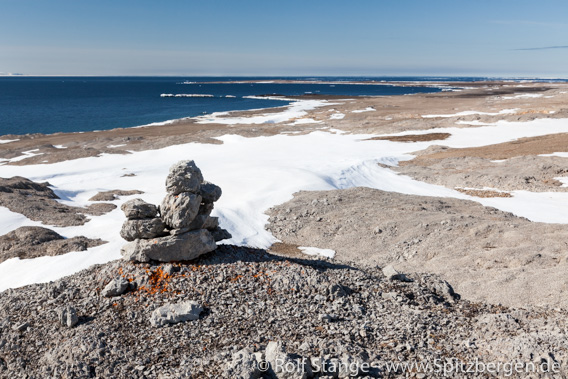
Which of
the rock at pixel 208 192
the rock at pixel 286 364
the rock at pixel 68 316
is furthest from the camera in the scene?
the rock at pixel 208 192

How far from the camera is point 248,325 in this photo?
11.0 m

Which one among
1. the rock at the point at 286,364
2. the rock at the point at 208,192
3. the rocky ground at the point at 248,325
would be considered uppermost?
the rock at the point at 208,192

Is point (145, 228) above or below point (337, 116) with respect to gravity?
above

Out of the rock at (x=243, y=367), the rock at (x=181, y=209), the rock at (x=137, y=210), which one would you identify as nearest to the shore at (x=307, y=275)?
the rock at (x=243, y=367)

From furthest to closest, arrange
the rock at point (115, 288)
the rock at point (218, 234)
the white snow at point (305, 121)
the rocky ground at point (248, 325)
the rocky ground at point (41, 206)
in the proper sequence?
the white snow at point (305, 121)
the rocky ground at point (41, 206)
the rock at point (218, 234)
the rock at point (115, 288)
the rocky ground at point (248, 325)

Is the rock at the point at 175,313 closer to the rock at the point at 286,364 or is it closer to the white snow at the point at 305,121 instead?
the rock at the point at 286,364

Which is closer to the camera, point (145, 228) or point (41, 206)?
point (145, 228)

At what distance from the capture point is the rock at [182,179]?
548 inches

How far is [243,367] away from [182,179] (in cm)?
693

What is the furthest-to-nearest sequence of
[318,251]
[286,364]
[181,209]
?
1. [318,251]
2. [181,209]
3. [286,364]

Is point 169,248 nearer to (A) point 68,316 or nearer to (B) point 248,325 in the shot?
(A) point 68,316

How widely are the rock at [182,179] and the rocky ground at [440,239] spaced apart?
8.39 metres

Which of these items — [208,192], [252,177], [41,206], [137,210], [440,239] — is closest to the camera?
[137,210]

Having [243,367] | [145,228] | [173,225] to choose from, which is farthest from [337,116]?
[243,367]
